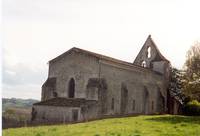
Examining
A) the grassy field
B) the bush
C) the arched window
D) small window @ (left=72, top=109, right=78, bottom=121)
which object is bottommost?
the grassy field

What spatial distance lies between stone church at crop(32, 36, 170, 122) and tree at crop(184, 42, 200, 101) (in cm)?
819

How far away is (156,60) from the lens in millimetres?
53562

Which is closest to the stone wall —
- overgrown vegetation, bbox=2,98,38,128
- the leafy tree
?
overgrown vegetation, bbox=2,98,38,128

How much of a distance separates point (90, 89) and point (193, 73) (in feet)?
33.1

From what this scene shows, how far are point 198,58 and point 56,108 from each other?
14194 mm

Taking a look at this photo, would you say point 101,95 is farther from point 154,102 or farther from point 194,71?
point 154,102

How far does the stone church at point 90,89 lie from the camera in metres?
34.8

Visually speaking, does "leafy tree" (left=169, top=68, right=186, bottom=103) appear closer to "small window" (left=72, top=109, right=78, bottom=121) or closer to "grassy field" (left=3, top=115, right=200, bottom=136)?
"small window" (left=72, top=109, right=78, bottom=121)

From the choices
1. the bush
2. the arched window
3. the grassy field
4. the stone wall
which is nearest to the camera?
the grassy field

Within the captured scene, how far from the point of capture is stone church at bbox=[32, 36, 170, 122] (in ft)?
114

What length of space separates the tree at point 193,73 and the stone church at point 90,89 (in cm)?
819

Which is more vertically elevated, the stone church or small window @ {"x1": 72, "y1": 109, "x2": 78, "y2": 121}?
the stone church

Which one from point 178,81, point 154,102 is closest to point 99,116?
point 154,102

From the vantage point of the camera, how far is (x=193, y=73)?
3441cm
